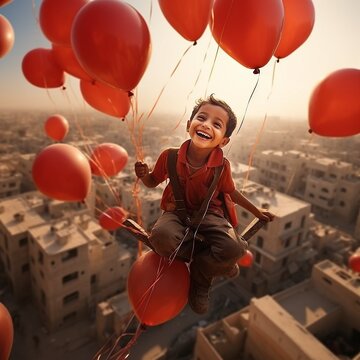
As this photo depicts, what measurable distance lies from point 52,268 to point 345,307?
1178 cm

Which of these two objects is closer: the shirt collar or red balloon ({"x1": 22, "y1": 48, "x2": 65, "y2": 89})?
the shirt collar

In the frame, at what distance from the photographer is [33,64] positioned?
4.53 metres

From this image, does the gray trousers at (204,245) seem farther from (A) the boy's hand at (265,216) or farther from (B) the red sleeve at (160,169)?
(A) the boy's hand at (265,216)

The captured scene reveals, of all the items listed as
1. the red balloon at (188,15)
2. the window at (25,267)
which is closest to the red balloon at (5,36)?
the red balloon at (188,15)

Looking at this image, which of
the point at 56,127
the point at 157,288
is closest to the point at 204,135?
the point at 157,288

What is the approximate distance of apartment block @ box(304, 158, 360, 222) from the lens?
22969 mm

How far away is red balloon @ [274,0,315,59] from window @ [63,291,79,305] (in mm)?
12656

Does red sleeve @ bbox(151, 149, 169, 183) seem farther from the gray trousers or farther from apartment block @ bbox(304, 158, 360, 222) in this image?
apartment block @ bbox(304, 158, 360, 222)

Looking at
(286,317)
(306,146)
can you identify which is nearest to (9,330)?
(286,317)

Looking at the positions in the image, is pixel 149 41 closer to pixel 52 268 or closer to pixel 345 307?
pixel 52 268

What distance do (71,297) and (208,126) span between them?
1255cm

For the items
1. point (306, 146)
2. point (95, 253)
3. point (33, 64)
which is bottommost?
point (95, 253)

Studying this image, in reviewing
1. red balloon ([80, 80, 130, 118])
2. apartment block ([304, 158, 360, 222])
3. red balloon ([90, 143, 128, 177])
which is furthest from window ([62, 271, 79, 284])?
apartment block ([304, 158, 360, 222])

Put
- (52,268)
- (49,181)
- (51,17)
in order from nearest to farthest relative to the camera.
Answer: (49,181) < (51,17) < (52,268)
